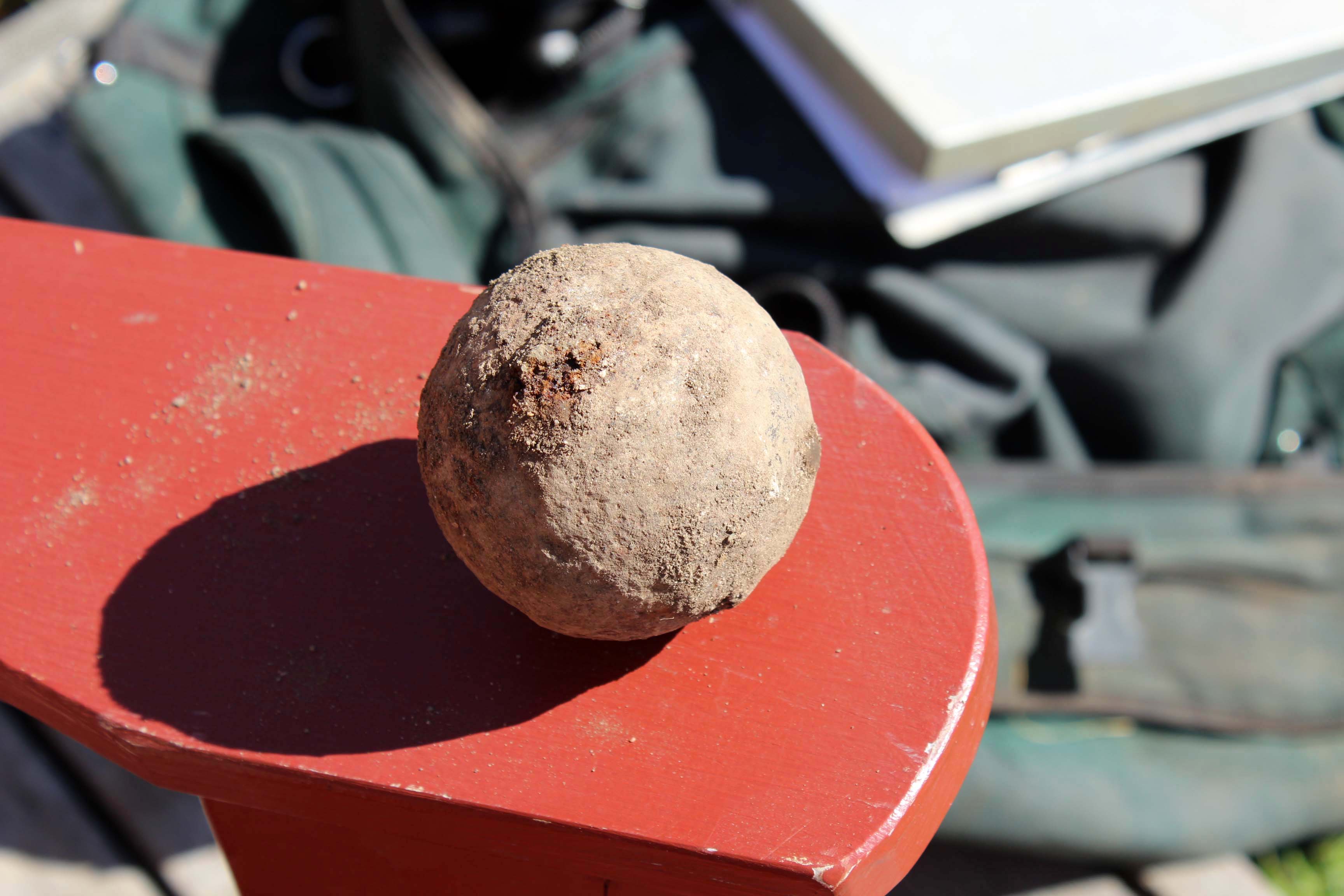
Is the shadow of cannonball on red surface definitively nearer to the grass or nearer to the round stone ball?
the round stone ball

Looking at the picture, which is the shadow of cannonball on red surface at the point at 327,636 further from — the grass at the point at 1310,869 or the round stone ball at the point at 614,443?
the grass at the point at 1310,869

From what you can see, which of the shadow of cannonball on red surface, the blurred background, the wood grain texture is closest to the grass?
the blurred background

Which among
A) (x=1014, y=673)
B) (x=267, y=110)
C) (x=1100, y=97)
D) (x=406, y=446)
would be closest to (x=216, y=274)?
(x=406, y=446)

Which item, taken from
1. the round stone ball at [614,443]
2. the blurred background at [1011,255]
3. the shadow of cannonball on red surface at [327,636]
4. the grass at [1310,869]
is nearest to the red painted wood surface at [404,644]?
the shadow of cannonball on red surface at [327,636]

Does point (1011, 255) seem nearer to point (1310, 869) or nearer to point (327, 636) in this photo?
point (1310, 869)

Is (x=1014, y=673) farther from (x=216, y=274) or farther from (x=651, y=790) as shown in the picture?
(x=216, y=274)

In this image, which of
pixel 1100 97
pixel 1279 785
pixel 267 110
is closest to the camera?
pixel 1279 785
